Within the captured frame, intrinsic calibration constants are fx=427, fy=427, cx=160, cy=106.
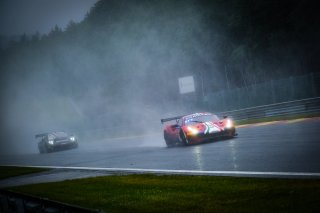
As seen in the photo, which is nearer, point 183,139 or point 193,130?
point 193,130

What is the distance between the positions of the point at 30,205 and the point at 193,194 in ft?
9.12

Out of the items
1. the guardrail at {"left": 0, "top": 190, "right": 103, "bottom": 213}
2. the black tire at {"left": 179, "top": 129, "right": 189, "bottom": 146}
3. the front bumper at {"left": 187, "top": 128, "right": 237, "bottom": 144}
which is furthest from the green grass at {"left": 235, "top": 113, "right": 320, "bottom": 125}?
the guardrail at {"left": 0, "top": 190, "right": 103, "bottom": 213}

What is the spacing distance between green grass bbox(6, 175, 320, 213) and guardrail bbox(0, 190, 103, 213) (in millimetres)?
1472

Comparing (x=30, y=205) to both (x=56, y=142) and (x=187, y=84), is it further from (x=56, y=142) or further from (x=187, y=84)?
(x=187, y=84)

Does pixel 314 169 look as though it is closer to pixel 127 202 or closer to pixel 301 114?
pixel 127 202

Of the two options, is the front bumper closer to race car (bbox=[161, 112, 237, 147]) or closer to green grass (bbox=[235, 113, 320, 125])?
A: race car (bbox=[161, 112, 237, 147])

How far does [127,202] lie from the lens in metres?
7.48

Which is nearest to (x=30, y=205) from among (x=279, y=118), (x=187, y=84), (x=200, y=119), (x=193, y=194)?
(x=193, y=194)

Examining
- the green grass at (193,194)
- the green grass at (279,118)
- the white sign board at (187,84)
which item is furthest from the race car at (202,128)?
the white sign board at (187,84)

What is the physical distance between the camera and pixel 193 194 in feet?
23.9

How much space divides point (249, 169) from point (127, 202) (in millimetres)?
2969

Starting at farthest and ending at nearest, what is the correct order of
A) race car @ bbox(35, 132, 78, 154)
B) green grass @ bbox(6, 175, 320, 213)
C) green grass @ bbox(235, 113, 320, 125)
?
1. race car @ bbox(35, 132, 78, 154)
2. green grass @ bbox(235, 113, 320, 125)
3. green grass @ bbox(6, 175, 320, 213)

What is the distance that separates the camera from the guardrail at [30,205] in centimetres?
484

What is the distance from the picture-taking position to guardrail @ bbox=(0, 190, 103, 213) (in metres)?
4.84
